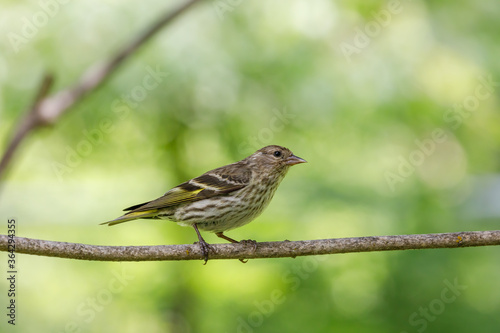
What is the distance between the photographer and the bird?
566 centimetres

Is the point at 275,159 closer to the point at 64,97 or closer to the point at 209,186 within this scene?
the point at 209,186

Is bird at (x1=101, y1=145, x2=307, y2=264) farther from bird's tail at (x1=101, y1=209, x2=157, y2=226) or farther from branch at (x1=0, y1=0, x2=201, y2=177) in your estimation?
branch at (x1=0, y1=0, x2=201, y2=177)

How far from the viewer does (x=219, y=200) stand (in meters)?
5.74

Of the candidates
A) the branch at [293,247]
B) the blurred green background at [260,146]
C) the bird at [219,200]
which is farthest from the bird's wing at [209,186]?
the branch at [293,247]

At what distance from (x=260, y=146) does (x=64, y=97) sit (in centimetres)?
516

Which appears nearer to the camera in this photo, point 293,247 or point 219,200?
point 293,247

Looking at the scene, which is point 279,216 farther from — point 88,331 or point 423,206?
point 88,331

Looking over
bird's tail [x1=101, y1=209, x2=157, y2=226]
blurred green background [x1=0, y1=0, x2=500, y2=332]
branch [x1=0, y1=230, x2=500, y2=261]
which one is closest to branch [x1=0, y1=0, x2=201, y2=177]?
branch [x1=0, y1=230, x2=500, y2=261]

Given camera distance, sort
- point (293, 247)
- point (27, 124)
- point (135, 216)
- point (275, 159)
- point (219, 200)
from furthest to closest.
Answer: point (275, 159), point (219, 200), point (135, 216), point (293, 247), point (27, 124)

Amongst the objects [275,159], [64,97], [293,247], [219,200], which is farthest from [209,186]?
[64,97]

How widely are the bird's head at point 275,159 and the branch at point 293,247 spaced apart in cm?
167

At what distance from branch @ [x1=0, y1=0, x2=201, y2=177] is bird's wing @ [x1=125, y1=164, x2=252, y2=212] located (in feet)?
12.2

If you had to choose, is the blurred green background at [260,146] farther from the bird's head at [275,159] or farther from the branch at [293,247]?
the branch at [293,247]

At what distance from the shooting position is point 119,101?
6578 millimetres
